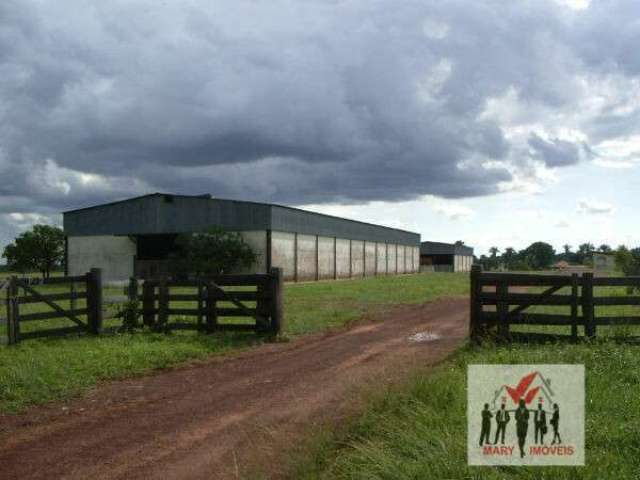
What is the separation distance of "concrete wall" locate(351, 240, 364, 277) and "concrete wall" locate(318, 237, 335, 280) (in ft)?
15.7

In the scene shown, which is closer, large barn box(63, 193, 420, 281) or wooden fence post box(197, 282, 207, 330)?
wooden fence post box(197, 282, 207, 330)

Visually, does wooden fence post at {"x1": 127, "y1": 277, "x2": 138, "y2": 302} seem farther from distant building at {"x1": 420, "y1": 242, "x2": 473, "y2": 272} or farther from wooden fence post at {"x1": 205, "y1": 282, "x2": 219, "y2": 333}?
distant building at {"x1": 420, "y1": 242, "x2": 473, "y2": 272}

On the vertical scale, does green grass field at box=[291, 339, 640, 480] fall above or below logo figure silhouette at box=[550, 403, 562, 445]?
below

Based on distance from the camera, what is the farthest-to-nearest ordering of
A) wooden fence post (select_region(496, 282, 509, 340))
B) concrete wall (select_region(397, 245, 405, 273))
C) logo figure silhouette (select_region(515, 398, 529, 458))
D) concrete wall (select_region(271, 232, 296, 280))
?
1. concrete wall (select_region(397, 245, 405, 273))
2. concrete wall (select_region(271, 232, 296, 280))
3. wooden fence post (select_region(496, 282, 509, 340))
4. logo figure silhouette (select_region(515, 398, 529, 458))

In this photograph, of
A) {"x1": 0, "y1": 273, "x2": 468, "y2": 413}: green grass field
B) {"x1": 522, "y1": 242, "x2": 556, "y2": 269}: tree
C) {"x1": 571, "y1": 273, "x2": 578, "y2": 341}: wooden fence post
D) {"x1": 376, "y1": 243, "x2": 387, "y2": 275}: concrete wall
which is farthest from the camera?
{"x1": 522, "y1": 242, "x2": 556, "y2": 269}: tree

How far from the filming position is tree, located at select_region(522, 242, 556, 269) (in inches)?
5906

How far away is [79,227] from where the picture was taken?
163ft

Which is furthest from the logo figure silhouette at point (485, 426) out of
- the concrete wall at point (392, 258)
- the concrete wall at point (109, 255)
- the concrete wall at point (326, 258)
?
the concrete wall at point (392, 258)

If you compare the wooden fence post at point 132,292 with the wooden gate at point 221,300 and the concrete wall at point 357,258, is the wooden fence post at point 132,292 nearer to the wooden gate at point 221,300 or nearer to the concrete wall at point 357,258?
the wooden gate at point 221,300

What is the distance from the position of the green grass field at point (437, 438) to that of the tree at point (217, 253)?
36.3 m

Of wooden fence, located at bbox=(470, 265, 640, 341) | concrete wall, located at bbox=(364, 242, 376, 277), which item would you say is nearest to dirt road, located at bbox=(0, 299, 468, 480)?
wooden fence, located at bbox=(470, 265, 640, 341)

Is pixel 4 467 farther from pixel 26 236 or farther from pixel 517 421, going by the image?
pixel 26 236

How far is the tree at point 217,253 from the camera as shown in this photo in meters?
44.0

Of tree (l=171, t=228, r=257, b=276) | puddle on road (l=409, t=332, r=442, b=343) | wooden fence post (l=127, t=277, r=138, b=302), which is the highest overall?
tree (l=171, t=228, r=257, b=276)
